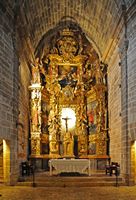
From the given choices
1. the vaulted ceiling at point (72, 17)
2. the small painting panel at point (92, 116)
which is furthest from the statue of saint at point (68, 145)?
the vaulted ceiling at point (72, 17)

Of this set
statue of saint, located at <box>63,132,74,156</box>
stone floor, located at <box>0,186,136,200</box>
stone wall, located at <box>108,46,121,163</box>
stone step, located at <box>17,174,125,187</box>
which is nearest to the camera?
stone floor, located at <box>0,186,136,200</box>

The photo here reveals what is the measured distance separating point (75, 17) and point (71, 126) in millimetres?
Result: 6012

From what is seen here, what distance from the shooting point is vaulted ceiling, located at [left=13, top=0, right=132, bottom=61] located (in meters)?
16.3

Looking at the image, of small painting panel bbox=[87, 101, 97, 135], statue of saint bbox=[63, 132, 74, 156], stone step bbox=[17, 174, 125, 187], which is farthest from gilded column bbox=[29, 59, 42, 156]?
stone step bbox=[17, 174, 125, 187]

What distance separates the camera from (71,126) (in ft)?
68.7

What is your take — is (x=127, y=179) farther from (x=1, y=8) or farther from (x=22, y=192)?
(x=1, y=8)

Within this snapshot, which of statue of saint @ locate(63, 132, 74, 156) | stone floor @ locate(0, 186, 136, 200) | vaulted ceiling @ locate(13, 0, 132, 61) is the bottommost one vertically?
stone floor @ locate(0, 186, 136, 200)

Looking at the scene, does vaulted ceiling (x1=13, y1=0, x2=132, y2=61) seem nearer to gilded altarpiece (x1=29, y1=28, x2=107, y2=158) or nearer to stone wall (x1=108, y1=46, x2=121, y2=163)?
gilded altarpiece (x1=29, y1=28, x2=107, y2=158)

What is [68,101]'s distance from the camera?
68.1ft

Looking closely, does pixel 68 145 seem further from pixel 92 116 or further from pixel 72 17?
pixel 72 17

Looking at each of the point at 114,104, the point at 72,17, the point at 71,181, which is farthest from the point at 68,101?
the point at 71,181

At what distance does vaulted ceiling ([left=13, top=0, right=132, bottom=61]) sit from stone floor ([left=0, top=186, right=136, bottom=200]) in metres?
6.50

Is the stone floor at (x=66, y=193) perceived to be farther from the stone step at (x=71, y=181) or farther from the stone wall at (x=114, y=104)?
the stone wall at (x=114, y=104)

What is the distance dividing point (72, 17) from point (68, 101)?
183 inches
